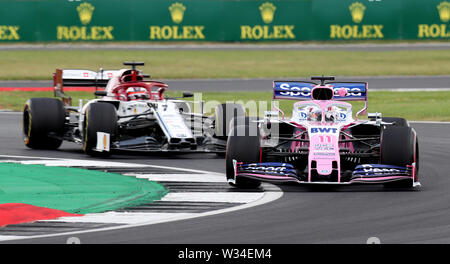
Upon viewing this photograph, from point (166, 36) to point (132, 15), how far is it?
2.30 metres

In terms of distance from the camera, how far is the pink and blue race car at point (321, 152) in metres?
12.2

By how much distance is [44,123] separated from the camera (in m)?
17.4

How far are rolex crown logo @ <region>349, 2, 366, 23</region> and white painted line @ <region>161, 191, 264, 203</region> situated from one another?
3770cm

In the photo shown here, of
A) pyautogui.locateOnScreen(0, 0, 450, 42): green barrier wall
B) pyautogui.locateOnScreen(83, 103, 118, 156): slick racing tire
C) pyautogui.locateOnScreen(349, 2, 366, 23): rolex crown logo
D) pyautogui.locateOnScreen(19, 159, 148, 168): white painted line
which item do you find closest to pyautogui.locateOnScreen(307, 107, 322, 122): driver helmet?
pyautogui.locateOnScreen(19, 159, 148, 168): white painted line

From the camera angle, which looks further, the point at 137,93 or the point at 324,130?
the point at 137,93

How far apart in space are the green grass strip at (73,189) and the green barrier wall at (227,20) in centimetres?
3393

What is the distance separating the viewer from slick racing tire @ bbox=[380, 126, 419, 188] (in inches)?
488

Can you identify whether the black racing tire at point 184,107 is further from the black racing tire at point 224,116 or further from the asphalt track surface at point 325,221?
the asphalt track surface at point 325,221

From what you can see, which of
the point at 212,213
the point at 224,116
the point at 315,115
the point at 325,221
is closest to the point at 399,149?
the point at 315,115

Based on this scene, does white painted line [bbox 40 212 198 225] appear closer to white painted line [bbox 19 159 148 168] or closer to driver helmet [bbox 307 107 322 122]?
driver helmet [bbox 307 107 322 122]

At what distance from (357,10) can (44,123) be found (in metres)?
33.3

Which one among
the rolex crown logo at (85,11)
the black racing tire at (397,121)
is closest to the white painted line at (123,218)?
the black racing tire at (397,121)

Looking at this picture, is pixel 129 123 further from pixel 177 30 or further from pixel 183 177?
pixel 177 30

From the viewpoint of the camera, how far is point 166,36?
49.6m
